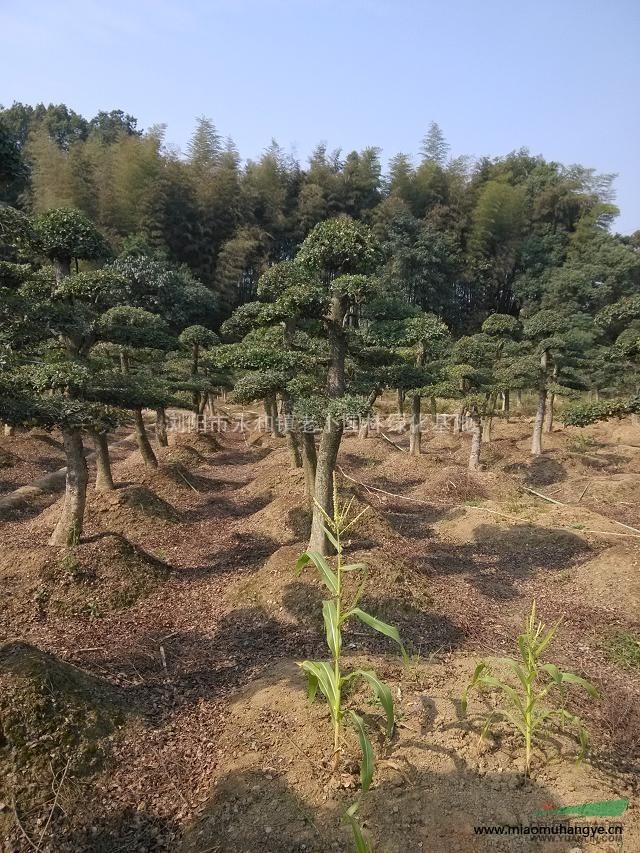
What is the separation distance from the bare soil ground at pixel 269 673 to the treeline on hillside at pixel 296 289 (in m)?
1.30

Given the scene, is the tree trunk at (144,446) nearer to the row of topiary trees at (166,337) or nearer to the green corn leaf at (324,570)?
the row of topiary trees at (166,337)

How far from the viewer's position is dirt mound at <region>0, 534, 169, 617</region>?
6141mm

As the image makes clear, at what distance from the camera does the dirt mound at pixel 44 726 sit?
313 centimetres

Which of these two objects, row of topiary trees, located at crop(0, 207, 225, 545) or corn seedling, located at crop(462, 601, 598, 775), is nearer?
corn seedling, located at crop(462, 601, 598, 775)

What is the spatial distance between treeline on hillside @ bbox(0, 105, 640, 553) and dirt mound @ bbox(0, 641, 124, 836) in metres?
2.58

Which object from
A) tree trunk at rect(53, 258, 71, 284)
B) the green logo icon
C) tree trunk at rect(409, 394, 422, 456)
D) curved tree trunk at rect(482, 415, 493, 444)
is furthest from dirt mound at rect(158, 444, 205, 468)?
the green logo icon

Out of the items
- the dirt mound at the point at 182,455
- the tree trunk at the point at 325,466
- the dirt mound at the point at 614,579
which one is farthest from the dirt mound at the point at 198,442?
the dirt mound at the point at 614,579

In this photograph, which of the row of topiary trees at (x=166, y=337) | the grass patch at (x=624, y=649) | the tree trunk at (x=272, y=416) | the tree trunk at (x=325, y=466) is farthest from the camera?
the tree trunk at (x=272, y=416)

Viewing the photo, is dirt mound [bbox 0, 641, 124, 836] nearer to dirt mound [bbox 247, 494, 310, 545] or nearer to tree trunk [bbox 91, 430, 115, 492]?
dirt mound [bbox 247, 494, 310, 545]

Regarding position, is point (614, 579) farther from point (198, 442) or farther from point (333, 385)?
point (198, 442)

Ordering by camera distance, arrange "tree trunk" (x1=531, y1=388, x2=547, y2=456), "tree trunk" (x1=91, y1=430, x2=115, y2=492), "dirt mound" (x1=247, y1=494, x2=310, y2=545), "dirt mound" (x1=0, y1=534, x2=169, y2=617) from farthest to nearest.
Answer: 1. "tree trunk" (x1=531, y1=388, x2=547, y2=456)
2. "tree trunk" (x1=91, y1=430, x2=115, y2=492)
3. "dirt mound" (x1=247, y1=494, x2=310, y2=545)
4. "dirt mound" (x1=0, y1=534, x2=169, y2=617)

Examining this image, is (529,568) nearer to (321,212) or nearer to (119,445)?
(119,445)

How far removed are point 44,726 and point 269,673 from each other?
1956 mm

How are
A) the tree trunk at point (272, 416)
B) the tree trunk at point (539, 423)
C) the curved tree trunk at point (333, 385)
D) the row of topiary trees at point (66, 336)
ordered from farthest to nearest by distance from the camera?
the tree trunk at point (272, 416) < the tree trunk at point (539, 423) < the curved tree trunk at point (333, 385) < the row of topiary trees at point (66, 336)
